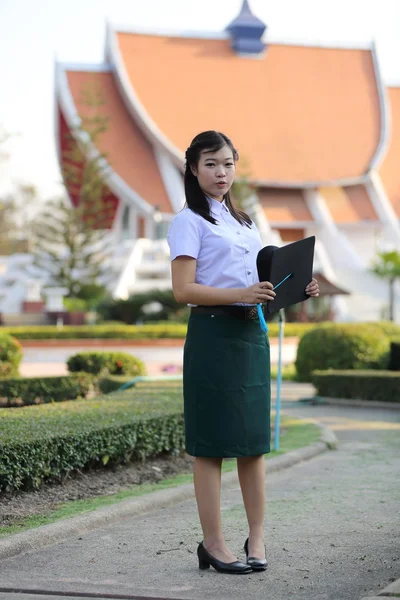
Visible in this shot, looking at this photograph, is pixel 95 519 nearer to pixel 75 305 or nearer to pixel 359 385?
pixel 359 385

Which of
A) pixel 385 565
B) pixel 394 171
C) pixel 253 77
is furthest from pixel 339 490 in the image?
pixel 394 171

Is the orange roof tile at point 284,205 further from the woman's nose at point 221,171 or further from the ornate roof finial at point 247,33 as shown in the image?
the woman's nose at point 221,171

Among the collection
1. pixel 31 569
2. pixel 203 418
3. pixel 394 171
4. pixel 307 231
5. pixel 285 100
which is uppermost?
pixel 285 100

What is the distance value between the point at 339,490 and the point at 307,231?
4163cm

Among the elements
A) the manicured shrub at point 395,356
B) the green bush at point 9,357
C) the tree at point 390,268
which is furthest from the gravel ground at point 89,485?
the tree at point 390,268

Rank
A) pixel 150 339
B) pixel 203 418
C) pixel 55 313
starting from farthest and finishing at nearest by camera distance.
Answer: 1. pixel 55 313
2. pixel 150 339
3. pixel 203 418

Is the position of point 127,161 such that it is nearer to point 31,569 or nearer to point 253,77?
point 253,77

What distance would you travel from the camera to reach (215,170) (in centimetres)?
394

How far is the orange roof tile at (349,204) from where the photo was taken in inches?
1837

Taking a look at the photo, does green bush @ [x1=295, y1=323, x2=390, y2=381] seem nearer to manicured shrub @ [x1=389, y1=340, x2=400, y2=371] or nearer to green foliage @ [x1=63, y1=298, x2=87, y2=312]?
manicured shrub @ [x1=389, y1=340, x2=400, y2=371]

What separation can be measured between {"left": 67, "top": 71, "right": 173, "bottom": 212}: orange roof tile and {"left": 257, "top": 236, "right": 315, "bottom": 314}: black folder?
3805 cm

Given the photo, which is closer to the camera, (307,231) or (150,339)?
(150,339)

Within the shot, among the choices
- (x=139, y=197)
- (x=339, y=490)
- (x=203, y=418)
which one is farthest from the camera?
(x=139, y=197)

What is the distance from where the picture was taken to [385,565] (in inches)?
151
